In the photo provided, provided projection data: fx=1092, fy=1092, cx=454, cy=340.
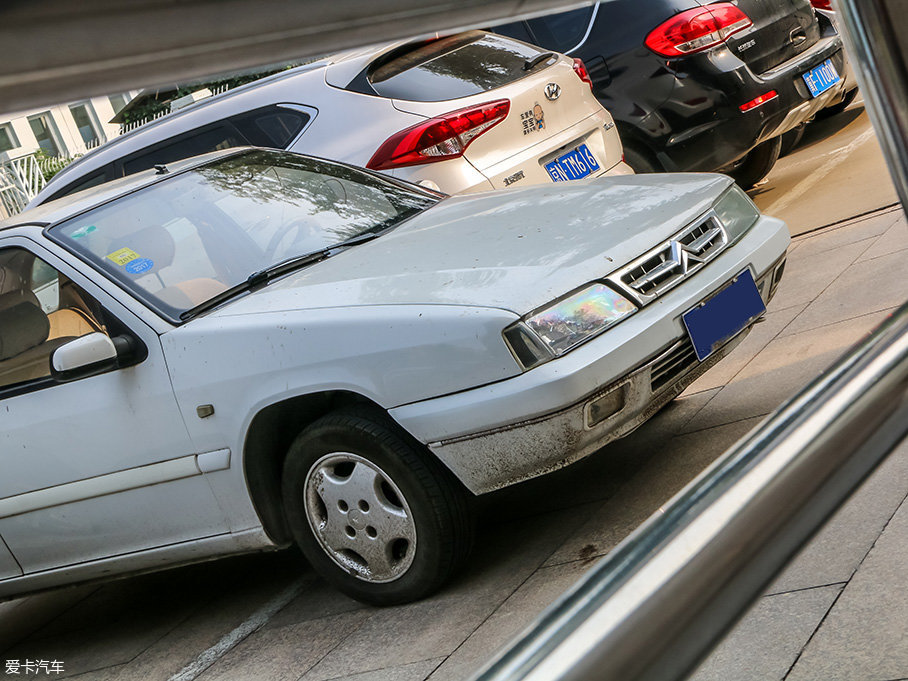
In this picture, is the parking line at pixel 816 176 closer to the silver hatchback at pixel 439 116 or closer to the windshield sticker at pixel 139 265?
the silver hatchback at pixel 439 116

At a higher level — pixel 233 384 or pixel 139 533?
pixel 233 384

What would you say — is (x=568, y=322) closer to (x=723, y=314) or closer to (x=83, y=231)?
(x=723, y=314)

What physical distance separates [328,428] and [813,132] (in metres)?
6.99

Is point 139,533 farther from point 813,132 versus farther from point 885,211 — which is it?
point 813,132

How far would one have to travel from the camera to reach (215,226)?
3723mm

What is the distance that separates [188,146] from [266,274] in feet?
9.13

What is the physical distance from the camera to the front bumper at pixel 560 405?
281 centimetres

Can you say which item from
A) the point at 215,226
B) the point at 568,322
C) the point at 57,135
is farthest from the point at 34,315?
the point at 57,135

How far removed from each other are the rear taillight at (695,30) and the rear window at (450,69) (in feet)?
3.56

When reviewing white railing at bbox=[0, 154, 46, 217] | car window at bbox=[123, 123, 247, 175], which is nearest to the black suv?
car window at bbox=[123, 123, 247, 175]

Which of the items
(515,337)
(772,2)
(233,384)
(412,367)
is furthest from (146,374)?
(772,2)

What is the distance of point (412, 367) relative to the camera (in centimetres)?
294

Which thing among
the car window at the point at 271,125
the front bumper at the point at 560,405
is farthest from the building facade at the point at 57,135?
the front bumper at the point at 560,405

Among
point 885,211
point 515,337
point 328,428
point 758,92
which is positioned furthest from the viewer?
point 758,92
